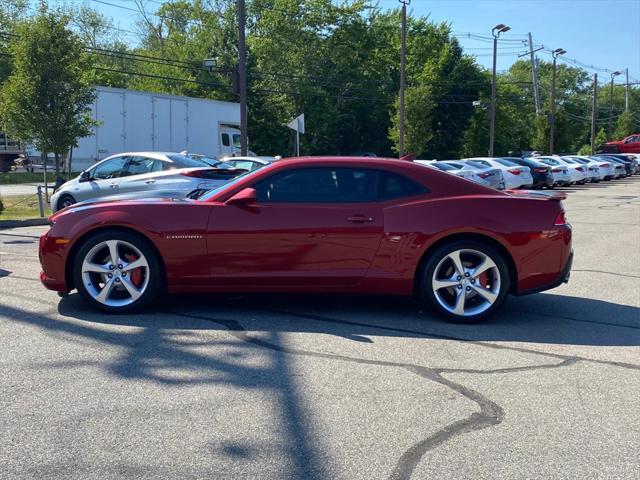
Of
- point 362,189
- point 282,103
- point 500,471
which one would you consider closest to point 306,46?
point 282,103

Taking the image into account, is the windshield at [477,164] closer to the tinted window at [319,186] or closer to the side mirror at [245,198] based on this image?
the tinted window at [319,186]

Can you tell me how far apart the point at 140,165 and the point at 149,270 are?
9.02 m

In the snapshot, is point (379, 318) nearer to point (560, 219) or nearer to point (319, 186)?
point (319, 186)

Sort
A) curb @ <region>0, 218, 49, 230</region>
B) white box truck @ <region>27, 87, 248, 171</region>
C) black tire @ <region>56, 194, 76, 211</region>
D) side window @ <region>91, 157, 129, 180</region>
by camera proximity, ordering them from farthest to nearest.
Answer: white box truck @ <region>27, 87, 248, 171</region>, black tire @ <region>56, 194, 76, 211</region>, side window @ <region>91, 157, 129, 180</region>, curb @ <region>0, 218, 49, 230</region>

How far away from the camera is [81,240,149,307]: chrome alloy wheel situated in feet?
19.4

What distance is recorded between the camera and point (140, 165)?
14.4 metres

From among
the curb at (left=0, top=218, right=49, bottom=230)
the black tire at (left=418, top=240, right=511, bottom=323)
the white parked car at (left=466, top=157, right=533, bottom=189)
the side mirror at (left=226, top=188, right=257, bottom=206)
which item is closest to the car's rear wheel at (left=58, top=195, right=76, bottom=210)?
the curb at (left=0, top=218, right=49, bottom=230)

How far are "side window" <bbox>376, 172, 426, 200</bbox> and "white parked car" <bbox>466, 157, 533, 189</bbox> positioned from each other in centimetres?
2086

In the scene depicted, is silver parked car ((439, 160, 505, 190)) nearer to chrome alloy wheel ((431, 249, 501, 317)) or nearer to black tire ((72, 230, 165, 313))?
chrome alloy wheel ((431, 249, 501, 317))

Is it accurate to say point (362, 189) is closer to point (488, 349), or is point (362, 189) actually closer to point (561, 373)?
point (488, 349)

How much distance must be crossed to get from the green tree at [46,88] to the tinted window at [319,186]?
45.8ft

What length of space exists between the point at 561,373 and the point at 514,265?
147 cm

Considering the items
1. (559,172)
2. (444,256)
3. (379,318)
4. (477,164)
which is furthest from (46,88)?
(559,172)

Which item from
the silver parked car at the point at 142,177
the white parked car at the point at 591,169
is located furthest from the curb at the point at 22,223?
the white parked car at the point at 591,169
